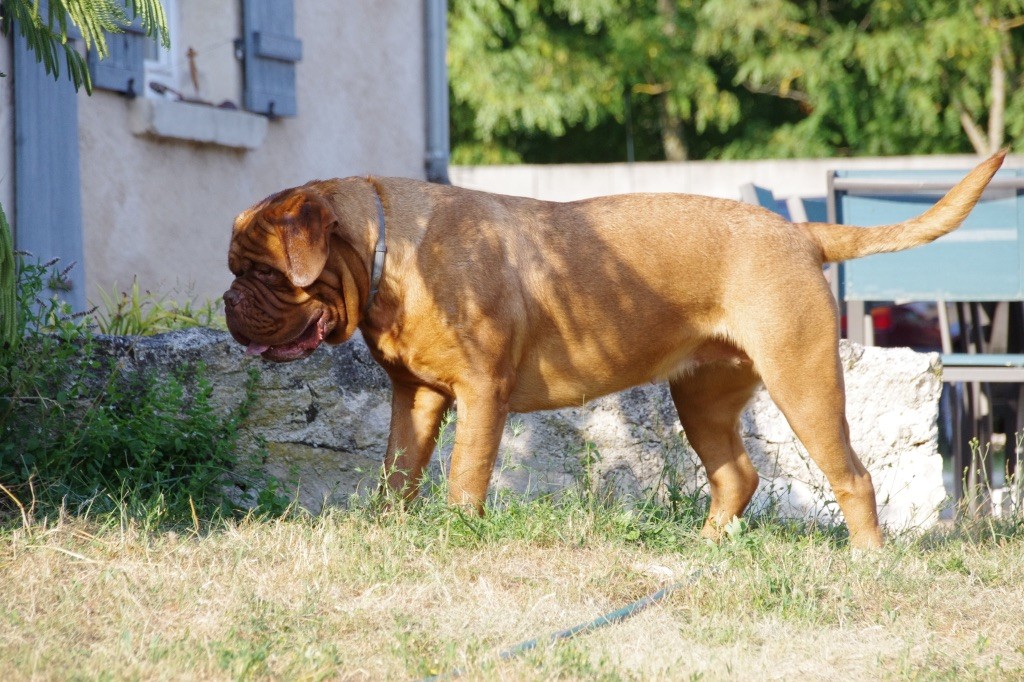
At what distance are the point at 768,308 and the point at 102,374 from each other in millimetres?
2733

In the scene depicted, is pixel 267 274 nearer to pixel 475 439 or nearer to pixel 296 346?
pixel 296 346

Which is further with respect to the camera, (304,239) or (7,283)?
(304,239)

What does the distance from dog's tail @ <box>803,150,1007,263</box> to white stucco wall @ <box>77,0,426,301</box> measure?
11.7ft

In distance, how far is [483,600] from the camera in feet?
12.6

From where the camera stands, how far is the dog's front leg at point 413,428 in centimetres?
464

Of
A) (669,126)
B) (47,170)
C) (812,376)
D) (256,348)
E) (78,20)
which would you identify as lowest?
(812,376)

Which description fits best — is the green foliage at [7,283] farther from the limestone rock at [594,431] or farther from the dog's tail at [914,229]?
the dog's tail at [914,229]

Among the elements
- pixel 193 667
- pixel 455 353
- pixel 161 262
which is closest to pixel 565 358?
pixel 455 353

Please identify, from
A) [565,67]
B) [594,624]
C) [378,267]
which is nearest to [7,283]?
[378,267]

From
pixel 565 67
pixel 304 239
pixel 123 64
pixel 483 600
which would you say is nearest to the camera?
pixel 483 600

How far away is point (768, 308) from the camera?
15.0 feet

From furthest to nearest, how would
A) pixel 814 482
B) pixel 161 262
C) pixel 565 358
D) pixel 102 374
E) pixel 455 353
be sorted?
pixel 161 262, pixel 814 482, pixel 102 374, pixel 565 358, pixel 455 353

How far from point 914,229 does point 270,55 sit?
4.68m

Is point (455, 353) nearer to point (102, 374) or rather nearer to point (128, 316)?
point (102, 374)
